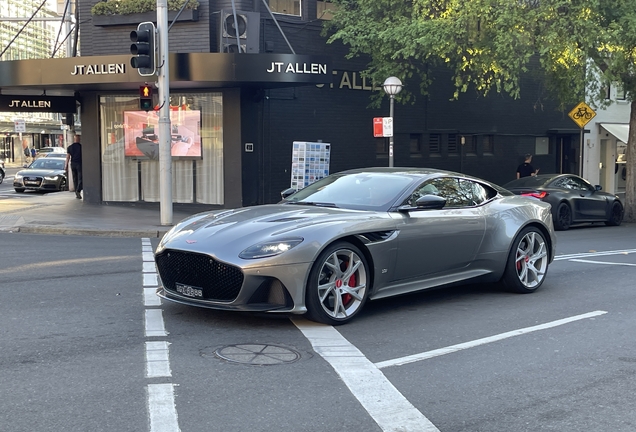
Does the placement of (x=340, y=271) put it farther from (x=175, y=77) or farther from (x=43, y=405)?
(x=175, y=77)

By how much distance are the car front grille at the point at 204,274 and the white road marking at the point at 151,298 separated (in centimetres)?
81

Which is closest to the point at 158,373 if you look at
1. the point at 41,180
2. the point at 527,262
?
the point at 527,262

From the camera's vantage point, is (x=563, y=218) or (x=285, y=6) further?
(x=285, y=6)

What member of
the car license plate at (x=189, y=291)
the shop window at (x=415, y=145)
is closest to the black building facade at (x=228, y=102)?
the shop window at (x=415, y=145)

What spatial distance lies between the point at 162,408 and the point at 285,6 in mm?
17455

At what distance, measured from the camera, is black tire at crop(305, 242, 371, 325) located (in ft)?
22.1

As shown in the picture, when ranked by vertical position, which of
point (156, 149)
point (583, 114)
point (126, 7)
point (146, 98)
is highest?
point (126, 7)

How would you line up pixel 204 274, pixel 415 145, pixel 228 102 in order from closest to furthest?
pixel 204 274
pixel 228 102
pixel 415 145

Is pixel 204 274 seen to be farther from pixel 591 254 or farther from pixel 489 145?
pixel 489 145

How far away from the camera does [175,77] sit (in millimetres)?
18062

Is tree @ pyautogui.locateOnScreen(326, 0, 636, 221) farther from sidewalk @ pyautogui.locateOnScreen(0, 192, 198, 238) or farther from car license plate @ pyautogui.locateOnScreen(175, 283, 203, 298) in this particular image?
car license plate @ pyautogui.locateOnScreen(175, 283, 203, 298)

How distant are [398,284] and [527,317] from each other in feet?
4.31

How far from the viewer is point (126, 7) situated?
2036cm

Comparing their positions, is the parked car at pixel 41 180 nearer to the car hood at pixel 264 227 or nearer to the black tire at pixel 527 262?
the car hood at pixel 264 227
